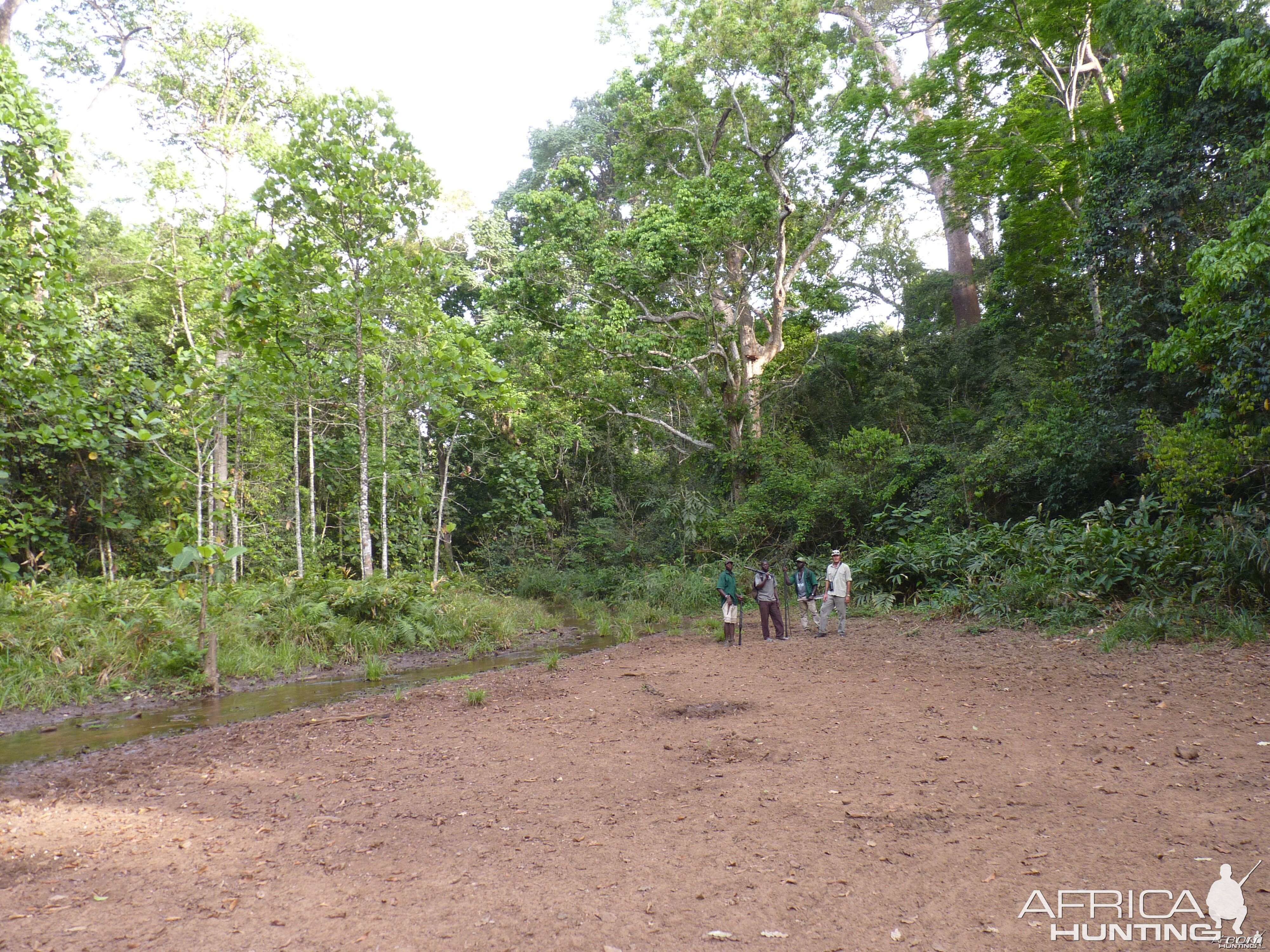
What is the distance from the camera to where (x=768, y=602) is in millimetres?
12852

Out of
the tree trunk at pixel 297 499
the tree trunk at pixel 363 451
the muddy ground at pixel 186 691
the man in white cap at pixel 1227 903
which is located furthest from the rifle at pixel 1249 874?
the tree trunk at pixel 297 499

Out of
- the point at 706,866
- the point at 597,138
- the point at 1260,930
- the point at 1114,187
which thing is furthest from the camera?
the point at 597,138

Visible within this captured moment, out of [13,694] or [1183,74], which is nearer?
[13,694]

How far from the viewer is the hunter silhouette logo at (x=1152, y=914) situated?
3168 mm

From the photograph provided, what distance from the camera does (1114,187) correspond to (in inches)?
549

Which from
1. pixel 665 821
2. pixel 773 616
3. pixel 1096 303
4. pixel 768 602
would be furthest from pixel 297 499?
pixel 1096 303

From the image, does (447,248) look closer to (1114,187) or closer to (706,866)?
(1114,187)

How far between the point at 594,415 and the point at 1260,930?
2111cm

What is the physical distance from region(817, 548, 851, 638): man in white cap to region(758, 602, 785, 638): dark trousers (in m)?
0.65

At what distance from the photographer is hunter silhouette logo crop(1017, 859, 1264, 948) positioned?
3168 mm

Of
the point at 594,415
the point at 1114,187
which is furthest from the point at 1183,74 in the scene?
the point at 594,415

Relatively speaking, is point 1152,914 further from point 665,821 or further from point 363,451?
point 363,451

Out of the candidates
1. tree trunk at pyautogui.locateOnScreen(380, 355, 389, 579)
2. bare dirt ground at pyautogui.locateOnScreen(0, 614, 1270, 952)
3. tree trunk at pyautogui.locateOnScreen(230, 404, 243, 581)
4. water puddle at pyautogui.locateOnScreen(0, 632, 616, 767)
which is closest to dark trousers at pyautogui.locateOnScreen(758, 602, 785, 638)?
water puddle at pyautogui.locateOnScreen(0, 632, 616, 767)

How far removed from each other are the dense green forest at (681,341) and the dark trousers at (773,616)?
3.46m
